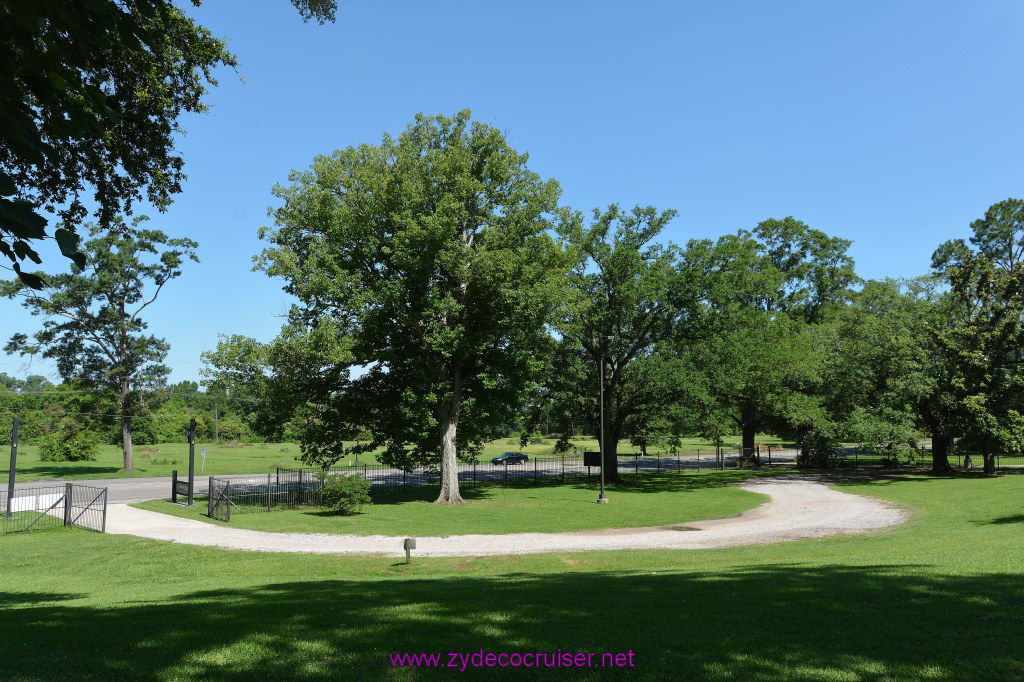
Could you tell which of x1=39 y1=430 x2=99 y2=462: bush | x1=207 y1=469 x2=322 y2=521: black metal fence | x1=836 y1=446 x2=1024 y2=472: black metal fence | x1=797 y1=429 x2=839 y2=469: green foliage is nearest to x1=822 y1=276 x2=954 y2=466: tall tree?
x1=836 y1=446 x2=1024 y2=472: black metal fence

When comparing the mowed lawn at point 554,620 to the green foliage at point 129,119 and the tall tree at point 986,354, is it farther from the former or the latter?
the tall tree at point 986,354

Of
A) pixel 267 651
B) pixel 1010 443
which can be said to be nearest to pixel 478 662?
pixel 267 651

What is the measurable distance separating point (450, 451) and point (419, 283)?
765 centimetres

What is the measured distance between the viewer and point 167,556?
49.7ft

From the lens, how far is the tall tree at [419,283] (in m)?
24.5

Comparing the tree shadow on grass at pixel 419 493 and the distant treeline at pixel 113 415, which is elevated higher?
Result: the distant treeline at pixel 113 415

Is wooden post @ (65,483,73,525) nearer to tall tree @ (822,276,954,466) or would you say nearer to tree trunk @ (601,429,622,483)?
tree trunk @ (601,429,622,483)

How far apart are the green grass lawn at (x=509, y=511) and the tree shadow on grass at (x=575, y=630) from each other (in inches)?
439

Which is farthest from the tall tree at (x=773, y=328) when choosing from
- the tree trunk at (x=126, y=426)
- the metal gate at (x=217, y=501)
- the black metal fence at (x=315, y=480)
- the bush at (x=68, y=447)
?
the bush at (x=68, y=447)

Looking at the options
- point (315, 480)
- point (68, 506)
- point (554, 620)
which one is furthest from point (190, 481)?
point (554, 620)

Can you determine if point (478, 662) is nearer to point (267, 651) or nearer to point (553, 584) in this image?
point (267, 651)

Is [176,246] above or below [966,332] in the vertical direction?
above

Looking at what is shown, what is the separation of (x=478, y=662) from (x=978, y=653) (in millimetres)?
4422

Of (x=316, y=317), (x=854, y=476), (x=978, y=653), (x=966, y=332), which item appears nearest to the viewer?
(x=978, y=653)
